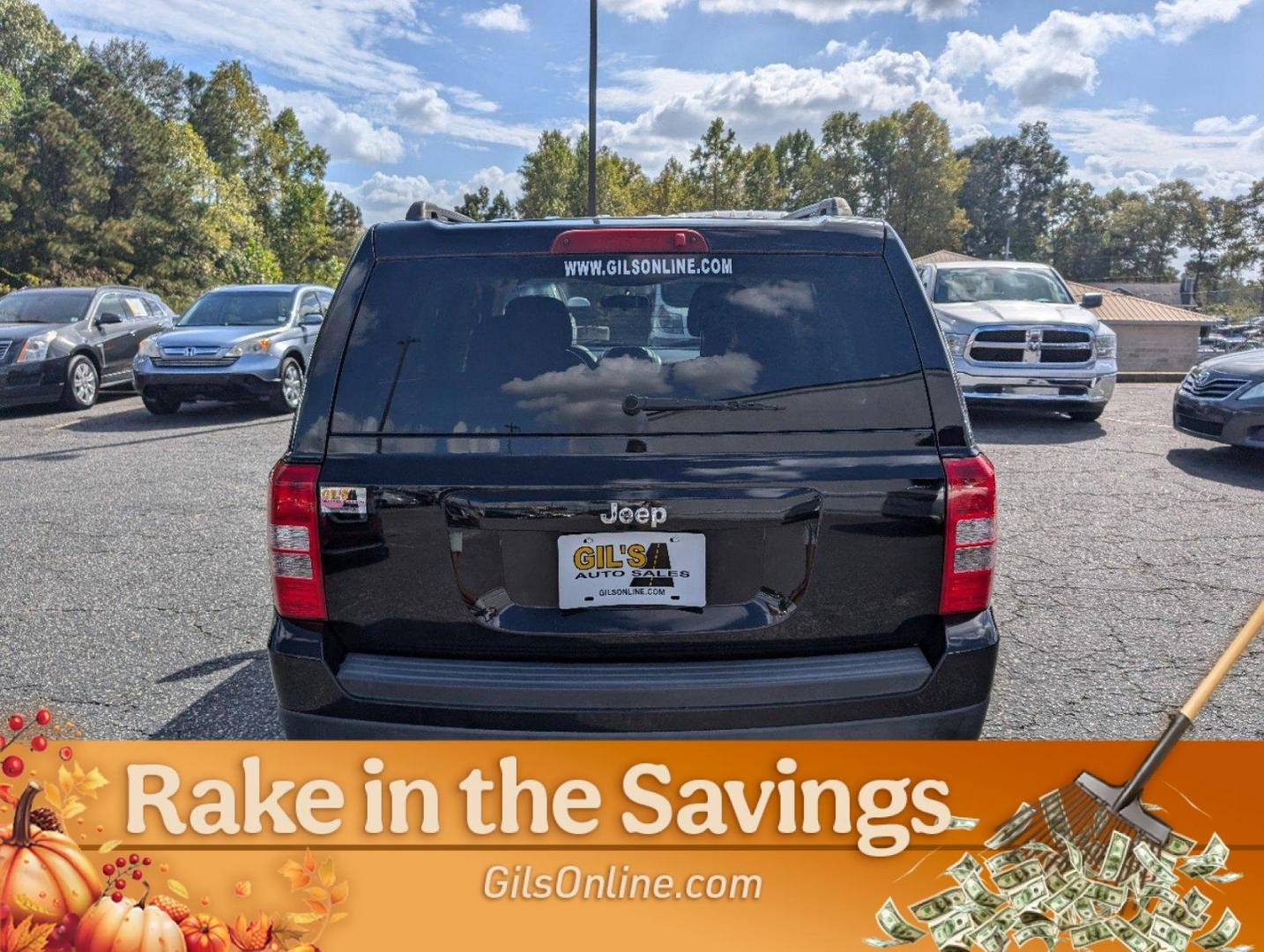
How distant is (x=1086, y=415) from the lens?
474 inches

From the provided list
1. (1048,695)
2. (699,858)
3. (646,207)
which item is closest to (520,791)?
(699,858)

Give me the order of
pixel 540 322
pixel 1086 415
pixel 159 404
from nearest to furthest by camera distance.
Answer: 1. pixel 540 322
2. pixel 1086 415
3. pixel 159 404

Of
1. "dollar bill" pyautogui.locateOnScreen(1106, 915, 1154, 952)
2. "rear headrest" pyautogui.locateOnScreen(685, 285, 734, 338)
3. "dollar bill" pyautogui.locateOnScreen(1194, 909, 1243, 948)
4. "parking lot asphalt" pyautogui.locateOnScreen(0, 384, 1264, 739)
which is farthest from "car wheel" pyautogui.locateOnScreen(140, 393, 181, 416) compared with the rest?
"dollar bill" pyautogui.locateOnScreen(1194, 909, 1243, 948)

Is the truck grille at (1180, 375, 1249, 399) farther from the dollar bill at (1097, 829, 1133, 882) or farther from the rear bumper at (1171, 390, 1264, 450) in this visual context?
the dollar bill at (1097, 829, 1133, 882)

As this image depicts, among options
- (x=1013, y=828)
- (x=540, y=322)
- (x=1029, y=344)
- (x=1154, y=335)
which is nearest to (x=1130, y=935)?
(x=1013, y=828)

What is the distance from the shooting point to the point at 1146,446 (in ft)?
33.4

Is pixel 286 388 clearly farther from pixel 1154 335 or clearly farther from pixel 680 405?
pixel 1154 335

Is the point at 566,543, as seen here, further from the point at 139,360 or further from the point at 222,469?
the point at 139,360

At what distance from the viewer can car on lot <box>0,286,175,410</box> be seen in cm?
1248

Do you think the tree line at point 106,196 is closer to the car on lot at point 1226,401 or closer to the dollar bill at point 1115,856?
the car on lot at point 1226,401

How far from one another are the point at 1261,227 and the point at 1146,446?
365 ft

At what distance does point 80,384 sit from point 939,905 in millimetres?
13479

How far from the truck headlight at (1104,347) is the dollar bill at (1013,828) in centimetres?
1019

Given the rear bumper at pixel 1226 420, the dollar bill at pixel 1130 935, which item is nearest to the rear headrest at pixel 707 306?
the dollar bill at pixel 1130 935
